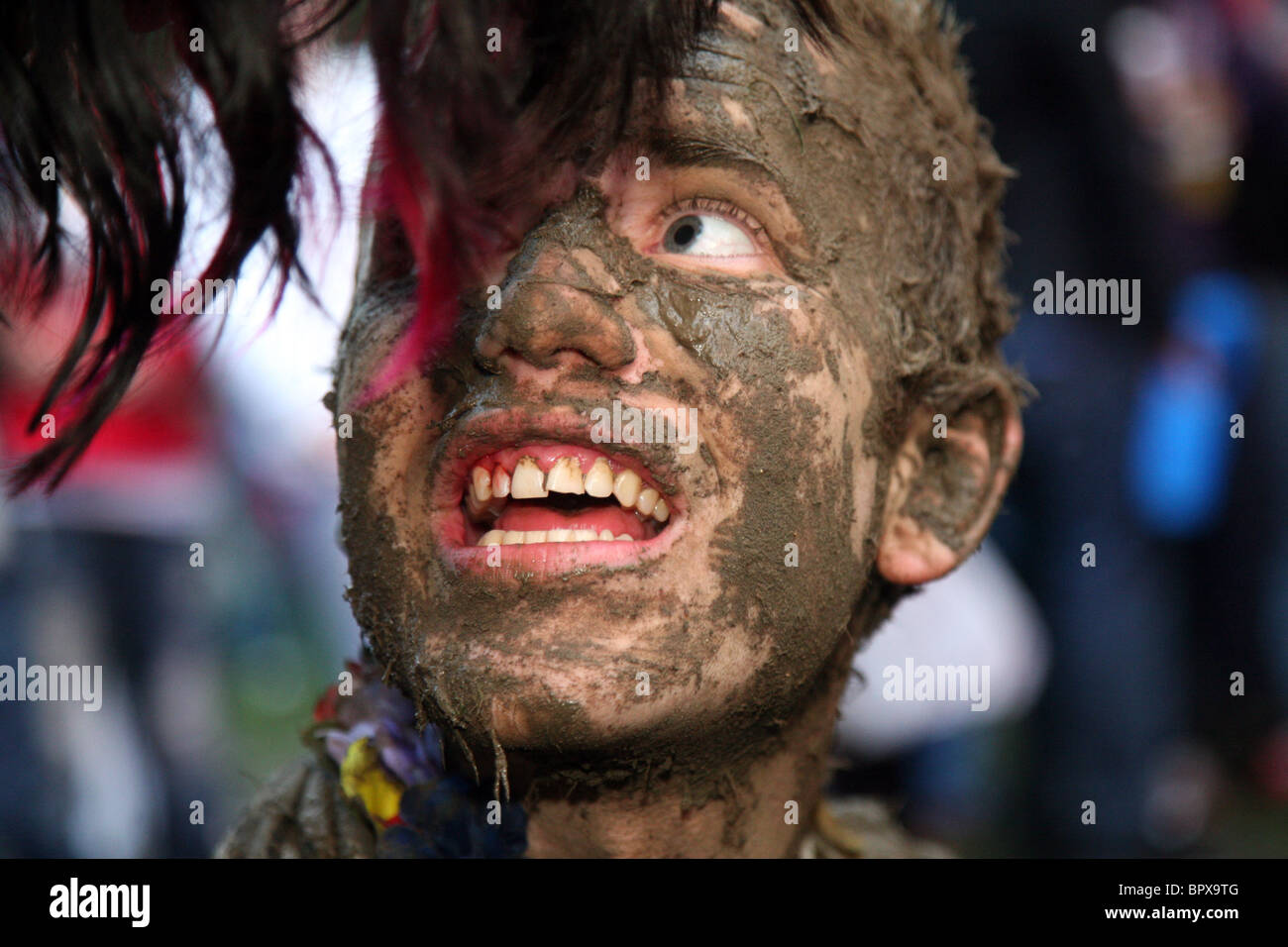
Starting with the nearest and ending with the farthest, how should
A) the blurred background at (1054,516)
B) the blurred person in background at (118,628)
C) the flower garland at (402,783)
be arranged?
the flower garland at (402,783) < the blurred person in background at (118,628) < the blurred background at (1054,516)

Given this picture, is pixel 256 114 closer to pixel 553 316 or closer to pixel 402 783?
pixel 553 316

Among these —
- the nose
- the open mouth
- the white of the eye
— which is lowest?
the open mouth

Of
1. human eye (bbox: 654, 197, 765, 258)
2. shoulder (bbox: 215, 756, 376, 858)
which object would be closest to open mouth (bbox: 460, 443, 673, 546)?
human eye (bbox: 654, 197, 765, 258)

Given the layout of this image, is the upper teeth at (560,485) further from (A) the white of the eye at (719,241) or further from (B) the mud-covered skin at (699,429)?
(A) the white of the eye at (719,241)

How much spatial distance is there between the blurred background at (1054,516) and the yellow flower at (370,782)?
2.00 meters

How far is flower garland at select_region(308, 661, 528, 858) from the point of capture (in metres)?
2.19

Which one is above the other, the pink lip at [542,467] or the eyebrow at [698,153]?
the eyebrow at [698,153]

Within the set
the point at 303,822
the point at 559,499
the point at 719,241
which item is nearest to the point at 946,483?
the point at 719,241

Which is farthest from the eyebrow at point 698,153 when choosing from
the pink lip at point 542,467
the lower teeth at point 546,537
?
the lower teeth at point 546,537

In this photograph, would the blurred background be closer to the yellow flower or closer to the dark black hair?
the yellow flower

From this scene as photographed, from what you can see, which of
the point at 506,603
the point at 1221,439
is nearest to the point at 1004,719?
the point at 1221,439

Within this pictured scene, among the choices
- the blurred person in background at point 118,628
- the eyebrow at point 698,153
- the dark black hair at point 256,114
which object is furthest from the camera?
the blurred person in background at point 118,628

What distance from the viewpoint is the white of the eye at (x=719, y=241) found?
2.10m

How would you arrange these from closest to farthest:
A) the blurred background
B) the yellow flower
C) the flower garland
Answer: the flower garland → the yellow flower → the blurred background
